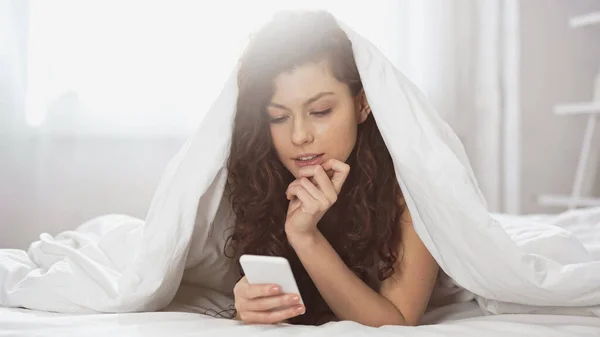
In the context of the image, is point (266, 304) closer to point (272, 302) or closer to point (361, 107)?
point (272, 302)

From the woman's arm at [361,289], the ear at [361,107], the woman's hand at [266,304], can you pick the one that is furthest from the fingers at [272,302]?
the ear at [361,107]

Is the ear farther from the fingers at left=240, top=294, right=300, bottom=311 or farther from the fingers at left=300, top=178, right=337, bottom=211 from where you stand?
the fingers at left=240, top=294, right=300, bottom=311

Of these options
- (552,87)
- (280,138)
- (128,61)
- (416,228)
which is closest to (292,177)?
(280,138)

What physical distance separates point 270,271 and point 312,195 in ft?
A: 0.61

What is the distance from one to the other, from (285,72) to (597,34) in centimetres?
207

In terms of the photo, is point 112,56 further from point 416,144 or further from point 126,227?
point 416,144

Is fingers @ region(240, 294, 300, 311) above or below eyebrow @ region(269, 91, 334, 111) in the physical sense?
below

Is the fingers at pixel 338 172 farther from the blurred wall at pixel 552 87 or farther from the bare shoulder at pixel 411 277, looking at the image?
the blurred wall at pixel 552 87

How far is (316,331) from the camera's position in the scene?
793mm

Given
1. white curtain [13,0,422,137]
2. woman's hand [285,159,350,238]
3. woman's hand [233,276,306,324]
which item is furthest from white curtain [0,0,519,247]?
woman's hand [233,276,306,324]

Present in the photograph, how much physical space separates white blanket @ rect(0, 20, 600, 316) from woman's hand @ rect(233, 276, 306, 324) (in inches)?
5.9

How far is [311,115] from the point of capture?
1.00m

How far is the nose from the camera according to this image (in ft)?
3.21

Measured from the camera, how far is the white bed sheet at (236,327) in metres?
0.78
